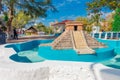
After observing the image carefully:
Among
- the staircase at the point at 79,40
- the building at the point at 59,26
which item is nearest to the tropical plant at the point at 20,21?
the building at the point at 59,26

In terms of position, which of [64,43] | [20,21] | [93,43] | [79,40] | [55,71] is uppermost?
[20,21]

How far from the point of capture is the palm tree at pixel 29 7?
78.7 ft

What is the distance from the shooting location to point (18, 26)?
5794 centimetres

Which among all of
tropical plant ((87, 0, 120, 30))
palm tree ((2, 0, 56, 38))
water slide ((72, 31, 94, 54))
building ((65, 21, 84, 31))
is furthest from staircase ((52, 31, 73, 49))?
palm tree ((2, 0, 56, 38))

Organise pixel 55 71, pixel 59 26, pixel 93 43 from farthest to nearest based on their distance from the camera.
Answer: pixel 59 26 < pixel 93 43 < pixel 55 71

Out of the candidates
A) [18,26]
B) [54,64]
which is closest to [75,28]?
[54,64]

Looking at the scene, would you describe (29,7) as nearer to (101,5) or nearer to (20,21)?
(101,5)

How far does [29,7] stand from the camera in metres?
24.2

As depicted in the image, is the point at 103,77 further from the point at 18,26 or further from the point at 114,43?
the point at 18,26

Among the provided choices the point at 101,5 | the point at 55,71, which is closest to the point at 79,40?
the point at 101,5

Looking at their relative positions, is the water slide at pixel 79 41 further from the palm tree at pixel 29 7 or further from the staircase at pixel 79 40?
the palm tree at pixel 29 7

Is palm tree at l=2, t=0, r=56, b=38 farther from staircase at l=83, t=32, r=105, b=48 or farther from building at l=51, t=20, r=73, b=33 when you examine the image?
building at l=51, t=20, r=73, b=33

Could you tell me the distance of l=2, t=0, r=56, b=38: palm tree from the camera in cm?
2398

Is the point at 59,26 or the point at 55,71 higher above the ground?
the point at 59,26
